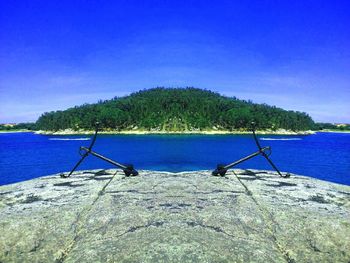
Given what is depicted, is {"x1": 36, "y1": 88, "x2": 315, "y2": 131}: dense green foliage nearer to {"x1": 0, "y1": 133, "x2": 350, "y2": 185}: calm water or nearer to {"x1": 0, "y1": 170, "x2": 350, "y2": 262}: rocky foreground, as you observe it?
{"x1": 0, "y1": 133, "x2": 350, "y2": 185}: calm water

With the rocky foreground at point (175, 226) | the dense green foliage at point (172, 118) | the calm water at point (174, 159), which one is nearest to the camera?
the rocky foreground at point (175, 226)

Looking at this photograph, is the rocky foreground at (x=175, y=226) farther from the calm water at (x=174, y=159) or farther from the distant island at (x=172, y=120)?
the distant island at (x=172, y=120)

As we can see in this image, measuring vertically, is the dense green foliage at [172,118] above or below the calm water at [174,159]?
above

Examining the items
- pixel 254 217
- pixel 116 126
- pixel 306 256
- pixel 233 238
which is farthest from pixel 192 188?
pixel 116 126

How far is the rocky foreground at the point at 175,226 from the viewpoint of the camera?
5.16 meters

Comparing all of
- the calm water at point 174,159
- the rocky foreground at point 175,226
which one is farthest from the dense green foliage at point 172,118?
the rocky foreground at point 175,226

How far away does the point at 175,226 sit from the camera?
595cm

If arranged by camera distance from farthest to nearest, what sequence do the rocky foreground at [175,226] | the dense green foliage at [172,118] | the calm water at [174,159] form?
the dense green foliage at [172,118] < the calm water at [174,159] < the rocky foreground at [175,226]

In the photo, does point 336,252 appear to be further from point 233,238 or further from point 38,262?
point 38,262

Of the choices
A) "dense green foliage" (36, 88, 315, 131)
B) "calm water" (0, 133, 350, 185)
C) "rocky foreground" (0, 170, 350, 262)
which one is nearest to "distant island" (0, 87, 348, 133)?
"dense green foliage" (36, 88, 315, 131)

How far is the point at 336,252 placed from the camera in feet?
17.9

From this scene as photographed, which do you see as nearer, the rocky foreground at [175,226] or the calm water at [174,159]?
the rocky foreground at [175,226]

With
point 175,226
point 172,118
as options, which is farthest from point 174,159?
point 172,118

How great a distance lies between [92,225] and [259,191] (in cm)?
409
